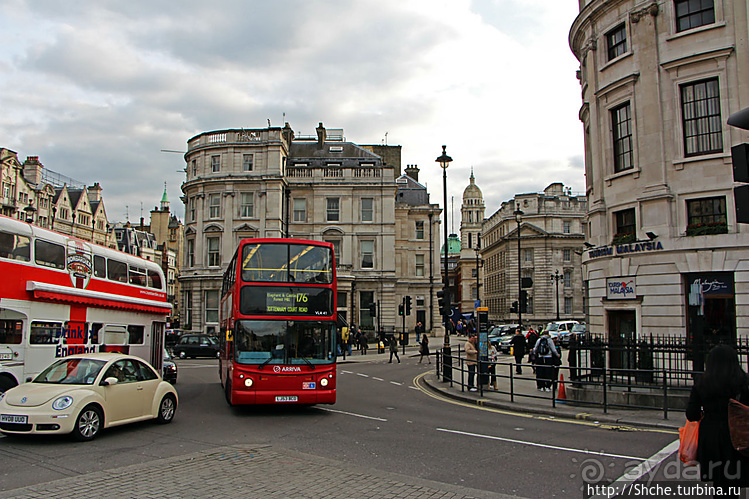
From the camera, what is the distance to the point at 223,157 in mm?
50656

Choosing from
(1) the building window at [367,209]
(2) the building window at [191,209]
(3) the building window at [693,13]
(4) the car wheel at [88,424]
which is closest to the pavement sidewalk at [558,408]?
(4) the car wheel at [88,424]

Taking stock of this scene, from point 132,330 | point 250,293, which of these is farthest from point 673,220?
point 132,330

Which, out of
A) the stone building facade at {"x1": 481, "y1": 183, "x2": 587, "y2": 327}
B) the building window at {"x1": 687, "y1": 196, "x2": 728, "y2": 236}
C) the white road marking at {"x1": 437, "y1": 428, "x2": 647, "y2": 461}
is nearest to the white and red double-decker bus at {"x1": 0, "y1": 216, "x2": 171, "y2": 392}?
the white road marking at {"x1": 437, "y1": 428, "x2": 647, "y2": 461}

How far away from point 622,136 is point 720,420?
17415 mm

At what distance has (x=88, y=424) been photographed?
971 centimetres

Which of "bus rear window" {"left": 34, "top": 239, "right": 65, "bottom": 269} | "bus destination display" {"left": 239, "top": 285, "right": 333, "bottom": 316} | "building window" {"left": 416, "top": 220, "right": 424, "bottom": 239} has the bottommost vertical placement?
"bus destination display" {"left": 239, "top": 285, "right": 333, "bottom": 316}

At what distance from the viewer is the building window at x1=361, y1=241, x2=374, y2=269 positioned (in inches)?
2053

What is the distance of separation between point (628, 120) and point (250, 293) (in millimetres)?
14822

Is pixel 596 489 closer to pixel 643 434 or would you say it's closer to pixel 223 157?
pixel 643 434

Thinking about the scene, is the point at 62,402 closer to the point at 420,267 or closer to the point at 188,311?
the point at 188,311

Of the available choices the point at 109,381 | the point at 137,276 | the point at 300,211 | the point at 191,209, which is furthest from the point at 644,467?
the point at 191,209

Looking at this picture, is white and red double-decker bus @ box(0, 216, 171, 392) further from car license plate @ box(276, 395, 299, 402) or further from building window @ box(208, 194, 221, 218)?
building window @ box(208, 194, 221, 218)

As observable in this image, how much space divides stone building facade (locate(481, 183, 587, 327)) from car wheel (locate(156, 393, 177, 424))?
72.9m

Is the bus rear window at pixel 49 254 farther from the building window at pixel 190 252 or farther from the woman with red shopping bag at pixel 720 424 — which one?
the building window at pixel 190 252
